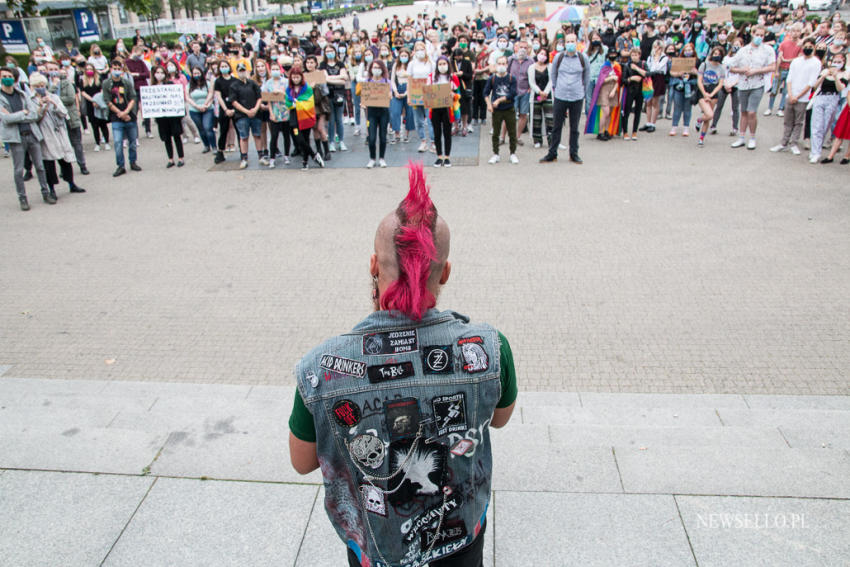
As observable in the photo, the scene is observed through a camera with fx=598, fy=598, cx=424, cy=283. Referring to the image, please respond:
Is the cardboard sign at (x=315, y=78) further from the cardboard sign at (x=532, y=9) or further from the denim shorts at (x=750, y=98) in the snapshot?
the cardboard sign at (x=532, y=9)

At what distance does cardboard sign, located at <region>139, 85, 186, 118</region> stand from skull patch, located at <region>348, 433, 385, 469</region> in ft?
35.8

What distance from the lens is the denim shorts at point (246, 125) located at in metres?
11.2

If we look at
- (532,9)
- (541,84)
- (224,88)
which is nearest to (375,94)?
(224,88)

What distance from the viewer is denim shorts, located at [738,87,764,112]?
35.6 feet

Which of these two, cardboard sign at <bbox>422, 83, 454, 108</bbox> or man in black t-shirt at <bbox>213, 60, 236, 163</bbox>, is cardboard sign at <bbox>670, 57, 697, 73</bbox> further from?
man in black t-shirt at <bbox>213, 60, 236, 163</bbox>

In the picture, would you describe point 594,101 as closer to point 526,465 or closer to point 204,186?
point 204,186

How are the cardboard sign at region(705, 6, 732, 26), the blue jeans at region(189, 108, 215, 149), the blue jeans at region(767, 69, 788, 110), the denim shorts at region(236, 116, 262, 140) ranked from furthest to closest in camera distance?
the cardboard sign at region(705, 6, 732, 26) → the blue jeans at region(767, 69, 788, 110) → the blue jeans at region(189, 108, 215, 149) → the denim shorts at region(236, 116, 262, 140)

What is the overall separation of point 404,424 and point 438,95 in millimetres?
9323

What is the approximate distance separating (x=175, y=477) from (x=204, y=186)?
8242 mm

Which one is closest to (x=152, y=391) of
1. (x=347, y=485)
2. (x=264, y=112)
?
(x=347, y=485)

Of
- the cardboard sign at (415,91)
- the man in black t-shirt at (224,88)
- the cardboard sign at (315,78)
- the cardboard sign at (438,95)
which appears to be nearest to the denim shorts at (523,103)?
the cardboard sign at (415,91)

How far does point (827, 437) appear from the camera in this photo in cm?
339

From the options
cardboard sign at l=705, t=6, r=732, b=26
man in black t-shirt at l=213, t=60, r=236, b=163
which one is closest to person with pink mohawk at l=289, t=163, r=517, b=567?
man in black t-shirt at l=213, t=60, r=236, b=163

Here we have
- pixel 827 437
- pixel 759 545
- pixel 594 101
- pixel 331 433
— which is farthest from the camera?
pixel 594 101
